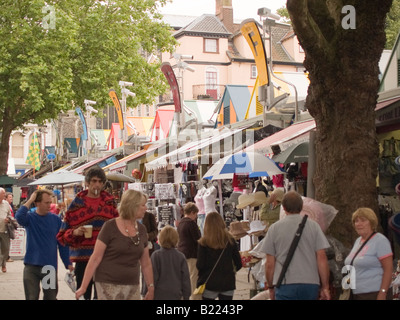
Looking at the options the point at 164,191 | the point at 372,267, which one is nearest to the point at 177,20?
the point at 164,191

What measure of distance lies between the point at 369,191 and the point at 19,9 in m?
23.7

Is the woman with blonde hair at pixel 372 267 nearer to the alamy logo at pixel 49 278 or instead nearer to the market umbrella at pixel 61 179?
the alamy logo at pixel 49 278

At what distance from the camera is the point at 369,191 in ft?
28.2

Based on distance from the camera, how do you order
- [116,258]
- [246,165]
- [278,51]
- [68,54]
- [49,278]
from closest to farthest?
[116,258] → [49,278] → [246,165] → [68,54] → [278,51]

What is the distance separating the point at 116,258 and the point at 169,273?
1214 millimetres

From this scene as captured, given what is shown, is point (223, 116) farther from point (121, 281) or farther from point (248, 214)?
point (121, 281)

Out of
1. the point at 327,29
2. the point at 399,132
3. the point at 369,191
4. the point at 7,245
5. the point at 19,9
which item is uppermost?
the point at 19,9

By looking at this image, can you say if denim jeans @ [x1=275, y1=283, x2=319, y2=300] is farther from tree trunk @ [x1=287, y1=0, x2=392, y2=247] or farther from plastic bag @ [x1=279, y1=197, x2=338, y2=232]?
tree trunk @ [x1=287, y1=0, x2=392, y2=247]

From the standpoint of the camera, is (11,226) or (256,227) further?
(11,226)

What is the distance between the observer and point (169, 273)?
748 centimetres

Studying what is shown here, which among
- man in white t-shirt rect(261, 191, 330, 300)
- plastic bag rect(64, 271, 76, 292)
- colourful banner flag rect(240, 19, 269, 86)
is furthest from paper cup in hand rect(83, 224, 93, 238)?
colourful banner flag rect(240, 19, 269, 86)

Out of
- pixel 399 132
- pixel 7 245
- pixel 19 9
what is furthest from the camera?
Answer: pixel 19 9

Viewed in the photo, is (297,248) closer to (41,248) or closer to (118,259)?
(118,259)
